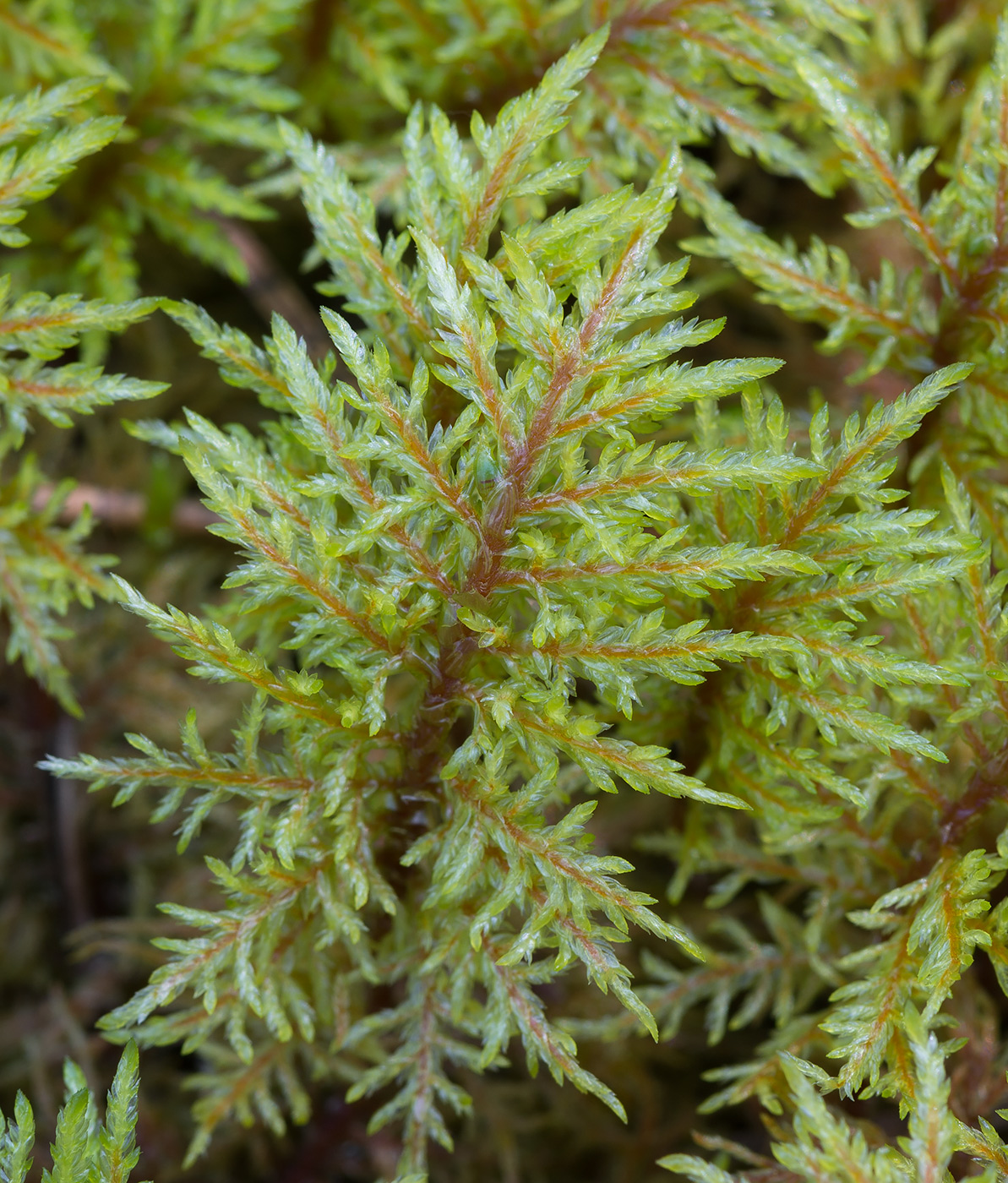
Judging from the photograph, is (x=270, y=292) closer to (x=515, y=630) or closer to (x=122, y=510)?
(x=122, y=510)

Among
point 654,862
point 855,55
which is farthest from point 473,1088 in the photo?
point 855,55

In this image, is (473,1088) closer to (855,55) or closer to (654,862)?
(654,862)

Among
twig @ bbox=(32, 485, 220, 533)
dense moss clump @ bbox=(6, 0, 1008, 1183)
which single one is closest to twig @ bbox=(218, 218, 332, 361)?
dense moss clump @ bbox=(6, 0, 1008, 1183)

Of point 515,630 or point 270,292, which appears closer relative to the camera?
point 515,630

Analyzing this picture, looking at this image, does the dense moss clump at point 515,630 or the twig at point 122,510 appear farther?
the twig at point 122,510

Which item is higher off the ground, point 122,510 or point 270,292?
point 270,292

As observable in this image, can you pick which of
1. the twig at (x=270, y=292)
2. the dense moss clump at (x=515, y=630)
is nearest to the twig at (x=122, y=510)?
the dense moss clump at (x=515, y=630)

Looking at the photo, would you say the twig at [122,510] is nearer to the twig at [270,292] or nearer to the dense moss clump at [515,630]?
the dense moss clump at [515,630]

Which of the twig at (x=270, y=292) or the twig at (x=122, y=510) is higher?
the twig at (x=270, y=292)

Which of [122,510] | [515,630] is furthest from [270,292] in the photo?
[515,630]

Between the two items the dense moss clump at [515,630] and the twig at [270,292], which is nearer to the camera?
the dense moss clump at [515,630]

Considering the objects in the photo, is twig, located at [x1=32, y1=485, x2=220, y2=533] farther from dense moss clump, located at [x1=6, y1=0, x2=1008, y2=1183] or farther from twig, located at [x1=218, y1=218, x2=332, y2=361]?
twig, located at [x1=218, y1=218, x2=332, y2=361]
